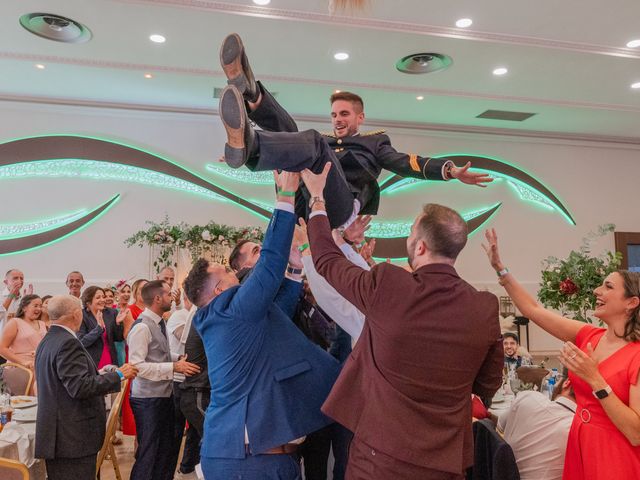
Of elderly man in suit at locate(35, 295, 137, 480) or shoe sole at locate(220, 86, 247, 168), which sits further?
elderly man in suit at locate(35, 295, 137, 480)

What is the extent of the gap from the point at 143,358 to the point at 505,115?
22.8ft

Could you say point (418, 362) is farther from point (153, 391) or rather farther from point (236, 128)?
point (153, 391)

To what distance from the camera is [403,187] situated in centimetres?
885

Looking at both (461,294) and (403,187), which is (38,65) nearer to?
(403,187)

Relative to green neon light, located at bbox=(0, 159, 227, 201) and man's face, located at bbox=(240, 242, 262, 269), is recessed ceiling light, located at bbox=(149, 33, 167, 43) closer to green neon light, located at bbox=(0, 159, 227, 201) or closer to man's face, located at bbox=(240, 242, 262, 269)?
green neon light, located at bbox=(0, 159, 227, 201)

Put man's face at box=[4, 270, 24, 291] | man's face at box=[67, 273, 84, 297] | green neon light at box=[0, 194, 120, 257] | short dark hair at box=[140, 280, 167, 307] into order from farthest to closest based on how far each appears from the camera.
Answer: green neon light at box=[0, 194, 120, 257] < man's face at box=[67, 273, 84, 297] < man's face at box=[4, 270, 24, 291] < short dark hair at box=[140, 280, 167, 307]

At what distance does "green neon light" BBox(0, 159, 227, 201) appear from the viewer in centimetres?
767

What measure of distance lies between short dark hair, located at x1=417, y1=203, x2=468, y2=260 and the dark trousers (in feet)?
1.61

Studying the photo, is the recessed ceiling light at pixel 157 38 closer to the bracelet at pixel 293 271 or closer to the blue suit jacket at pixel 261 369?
the bracelet at pixel 293 271

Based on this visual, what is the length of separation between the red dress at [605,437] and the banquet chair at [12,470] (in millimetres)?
2234

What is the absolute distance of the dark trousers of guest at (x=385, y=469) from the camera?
1.56m

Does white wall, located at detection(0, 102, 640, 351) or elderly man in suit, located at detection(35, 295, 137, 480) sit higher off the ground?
white wall, located at detection(0, 102, 640, 351)

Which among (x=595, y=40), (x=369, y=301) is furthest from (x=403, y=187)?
(x=369, y=301)

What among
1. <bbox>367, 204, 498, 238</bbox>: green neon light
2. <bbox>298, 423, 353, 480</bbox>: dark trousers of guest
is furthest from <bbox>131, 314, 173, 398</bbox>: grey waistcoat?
<bbox>367, 204, 498, 238</bbox>: green neon light
